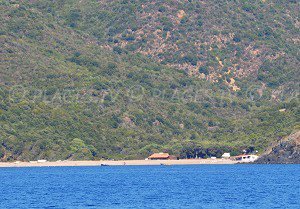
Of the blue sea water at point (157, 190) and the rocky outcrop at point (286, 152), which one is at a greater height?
the rocky outcrop at point (286, 152)

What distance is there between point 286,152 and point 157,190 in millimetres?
69432

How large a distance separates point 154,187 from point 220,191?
12.8 m

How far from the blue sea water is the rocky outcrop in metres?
12.0

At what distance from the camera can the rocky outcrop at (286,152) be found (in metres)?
182

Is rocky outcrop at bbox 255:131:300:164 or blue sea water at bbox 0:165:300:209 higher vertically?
rocky outcrop at bbox 255:131:300:164

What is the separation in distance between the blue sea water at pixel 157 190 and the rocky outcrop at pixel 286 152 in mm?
12018

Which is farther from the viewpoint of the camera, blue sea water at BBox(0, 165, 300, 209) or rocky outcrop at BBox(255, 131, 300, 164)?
rocky outcrop at BBox(255, 131, 300, 164)

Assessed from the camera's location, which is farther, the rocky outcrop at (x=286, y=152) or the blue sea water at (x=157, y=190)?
the rocky outcrop at (x=286, y=152)

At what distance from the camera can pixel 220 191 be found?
12100 cm

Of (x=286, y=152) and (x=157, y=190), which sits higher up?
(x=286, y=152)

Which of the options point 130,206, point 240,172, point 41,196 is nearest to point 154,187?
point 41,196

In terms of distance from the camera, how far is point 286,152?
618 feet

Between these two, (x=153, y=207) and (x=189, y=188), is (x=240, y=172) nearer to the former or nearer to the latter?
(x=189, y=188)

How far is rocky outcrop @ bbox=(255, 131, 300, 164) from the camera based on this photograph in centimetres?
18162
